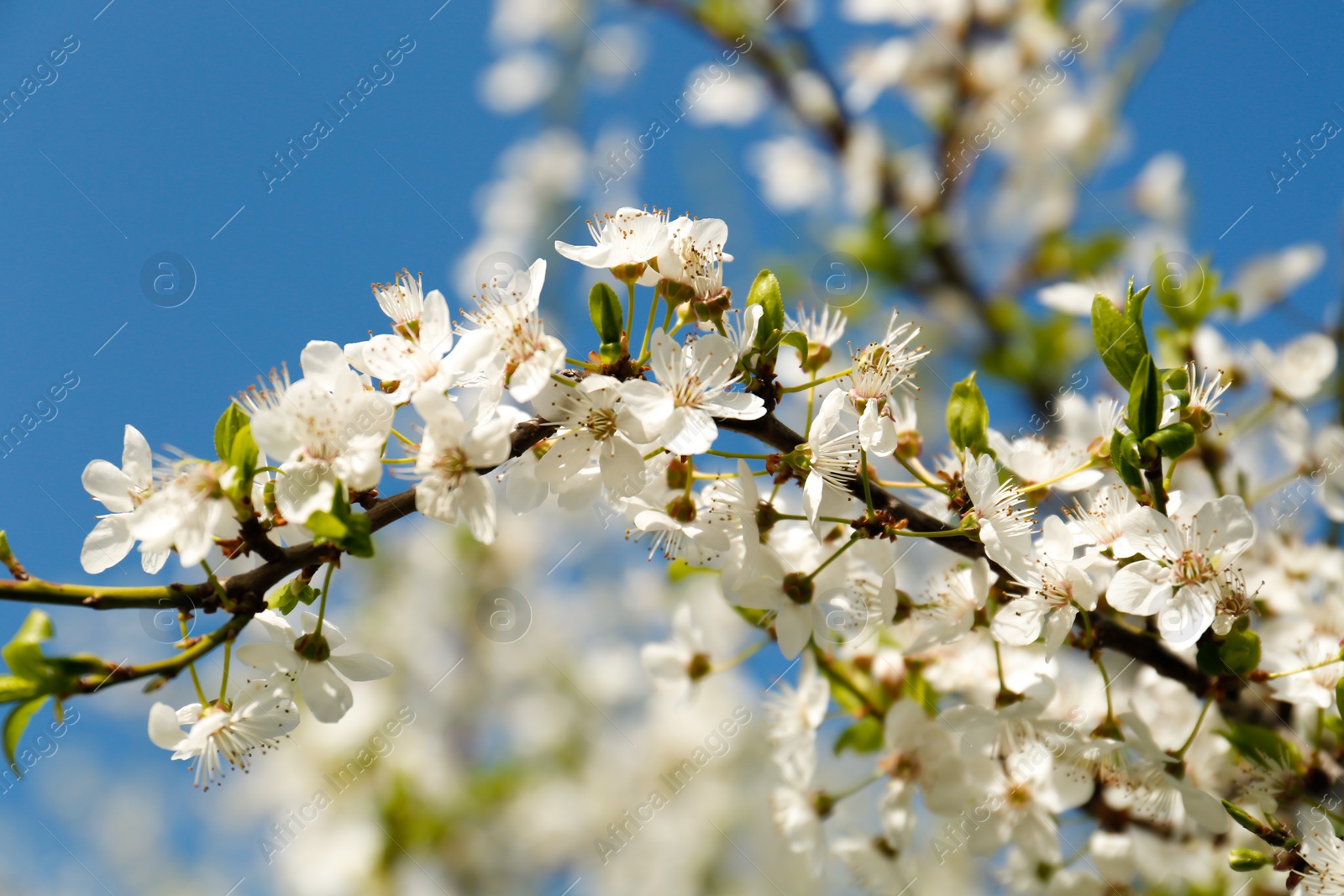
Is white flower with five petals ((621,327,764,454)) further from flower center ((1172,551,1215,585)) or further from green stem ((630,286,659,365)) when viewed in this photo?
flower center ((1172,551,1215,585))

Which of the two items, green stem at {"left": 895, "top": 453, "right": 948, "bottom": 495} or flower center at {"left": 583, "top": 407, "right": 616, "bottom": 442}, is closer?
flower center at {"left": 583, "top": 407, "right": 616, "bottom": 442}

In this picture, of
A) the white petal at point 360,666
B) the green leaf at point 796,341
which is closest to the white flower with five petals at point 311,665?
the white petal at point 360,666

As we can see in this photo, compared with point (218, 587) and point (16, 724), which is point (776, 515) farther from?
point (16, 724)

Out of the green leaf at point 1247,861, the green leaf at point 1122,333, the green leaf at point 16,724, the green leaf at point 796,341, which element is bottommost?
the green leaf at point 1247,861

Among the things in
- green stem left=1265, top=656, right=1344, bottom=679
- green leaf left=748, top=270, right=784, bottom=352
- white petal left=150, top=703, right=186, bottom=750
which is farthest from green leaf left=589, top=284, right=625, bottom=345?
green stem left=1265, top=656, right=1344, bottom=679

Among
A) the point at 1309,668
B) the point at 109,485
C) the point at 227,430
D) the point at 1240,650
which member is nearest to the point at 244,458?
the point at 227,430

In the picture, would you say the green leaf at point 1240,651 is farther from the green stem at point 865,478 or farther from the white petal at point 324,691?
the white petal at point 324,691
